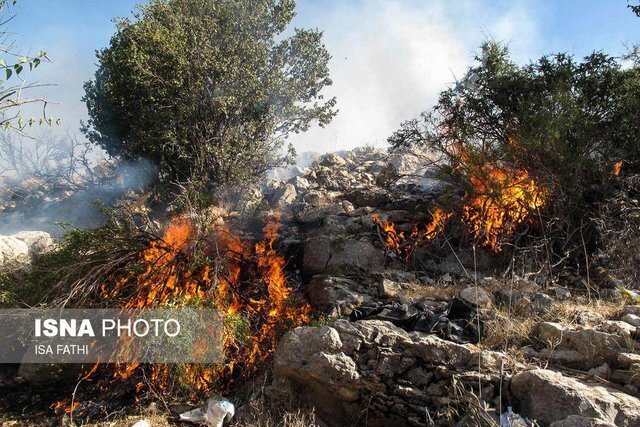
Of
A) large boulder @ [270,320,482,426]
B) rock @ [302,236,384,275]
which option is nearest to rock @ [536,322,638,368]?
large boulder @ [270,320,482,426]

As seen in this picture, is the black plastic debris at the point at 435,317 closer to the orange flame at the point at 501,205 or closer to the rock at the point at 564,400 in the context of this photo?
the rock at the point at 564,400

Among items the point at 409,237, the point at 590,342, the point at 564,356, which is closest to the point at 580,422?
the point at 564,356

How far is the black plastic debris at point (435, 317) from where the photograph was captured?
4.12 metres

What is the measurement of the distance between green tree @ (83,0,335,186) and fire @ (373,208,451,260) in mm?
5701

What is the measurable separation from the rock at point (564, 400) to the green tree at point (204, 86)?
9.34 metres

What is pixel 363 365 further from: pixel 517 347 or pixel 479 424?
pixel 517 347

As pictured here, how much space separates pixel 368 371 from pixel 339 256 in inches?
130

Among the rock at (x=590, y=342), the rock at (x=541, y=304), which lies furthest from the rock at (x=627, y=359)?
the rock at (x=541, y=304)

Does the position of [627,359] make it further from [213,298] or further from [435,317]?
[213,298]

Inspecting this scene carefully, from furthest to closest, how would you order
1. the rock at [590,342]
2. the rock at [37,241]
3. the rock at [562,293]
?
the rock at [37,241] < the rock at [562,293] < the rock at [590,342]

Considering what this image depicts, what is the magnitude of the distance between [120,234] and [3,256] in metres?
3.47

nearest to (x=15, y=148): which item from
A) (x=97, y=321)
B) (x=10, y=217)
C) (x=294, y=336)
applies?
(x=10, y=217)

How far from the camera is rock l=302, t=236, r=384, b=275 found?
270 inches

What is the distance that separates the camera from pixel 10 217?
14.4 m
